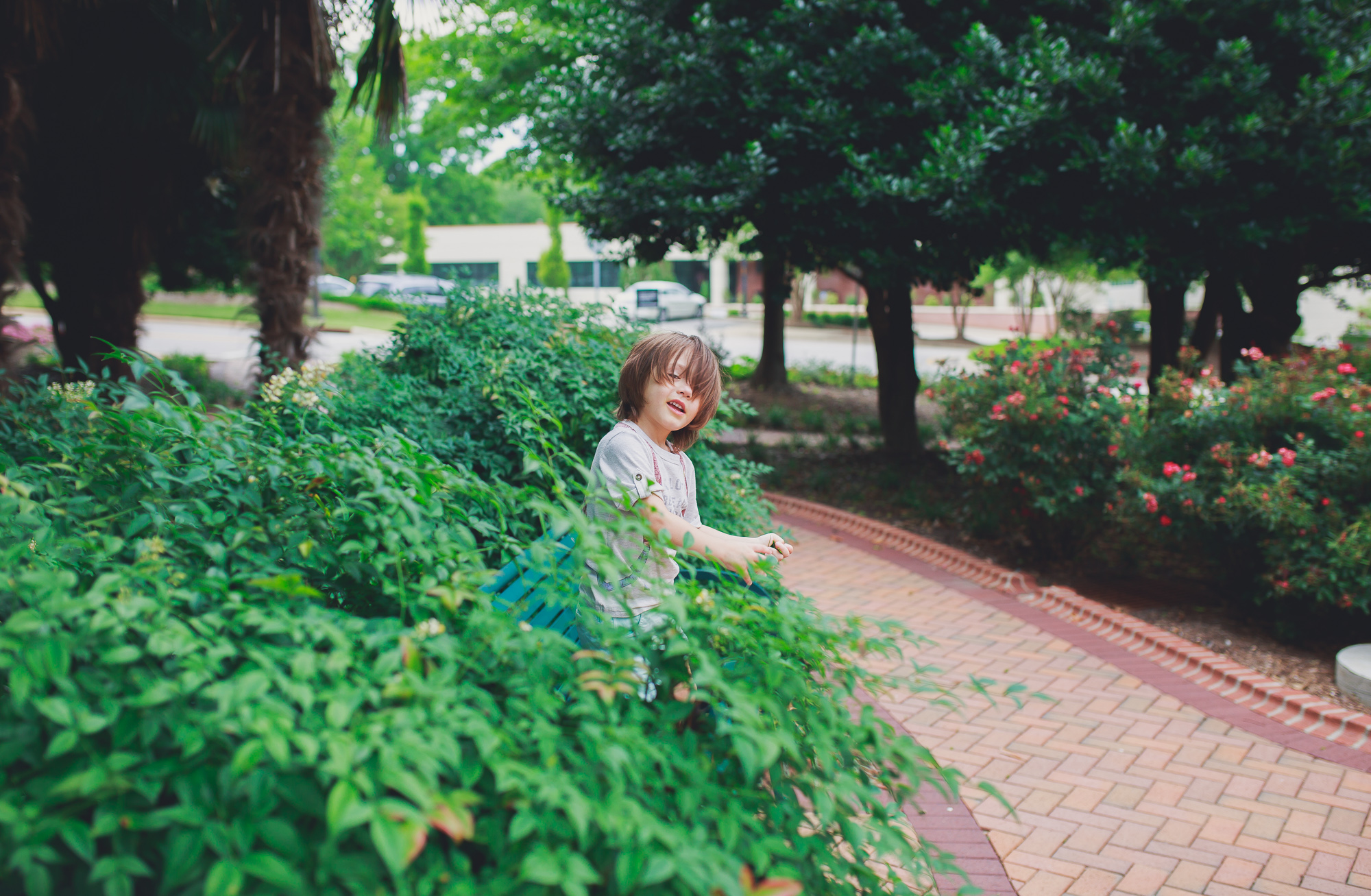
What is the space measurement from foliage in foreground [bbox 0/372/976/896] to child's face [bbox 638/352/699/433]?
2.42 ft

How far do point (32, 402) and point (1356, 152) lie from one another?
8240 millimetres

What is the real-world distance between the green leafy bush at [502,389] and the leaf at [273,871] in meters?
2.47

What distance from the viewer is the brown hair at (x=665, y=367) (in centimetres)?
264

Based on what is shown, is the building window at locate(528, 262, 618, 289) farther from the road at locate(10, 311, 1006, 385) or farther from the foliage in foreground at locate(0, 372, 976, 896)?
the foliage in foreground at locate(0, 372, 976, 896)

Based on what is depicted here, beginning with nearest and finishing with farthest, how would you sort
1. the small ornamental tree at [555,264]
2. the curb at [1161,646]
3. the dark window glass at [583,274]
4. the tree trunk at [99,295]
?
the curb at [1161,646], the tree trunk at [99,295], the small ornamental tree at [555,264], the dark window glass at [583,274]

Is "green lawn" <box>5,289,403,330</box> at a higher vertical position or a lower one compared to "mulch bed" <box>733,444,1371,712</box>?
higher

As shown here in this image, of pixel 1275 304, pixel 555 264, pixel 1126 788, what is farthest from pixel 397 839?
pixel 555 264

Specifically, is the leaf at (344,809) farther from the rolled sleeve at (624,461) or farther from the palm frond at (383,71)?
the palm frond at (383,71)

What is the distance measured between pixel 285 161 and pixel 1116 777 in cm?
659

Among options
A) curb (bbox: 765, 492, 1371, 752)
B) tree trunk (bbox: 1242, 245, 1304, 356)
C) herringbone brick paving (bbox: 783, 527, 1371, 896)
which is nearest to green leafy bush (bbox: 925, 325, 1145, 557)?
curb (bbox: 765, 492, 1371, 752)

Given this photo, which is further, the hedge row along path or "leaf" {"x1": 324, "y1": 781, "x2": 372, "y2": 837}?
the hedge row along path

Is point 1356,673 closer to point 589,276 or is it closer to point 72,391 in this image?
point 72,391

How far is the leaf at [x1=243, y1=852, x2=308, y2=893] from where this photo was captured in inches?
46.7

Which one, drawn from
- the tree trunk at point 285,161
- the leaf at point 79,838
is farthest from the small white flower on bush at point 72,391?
the tree trunk at point 285,161
